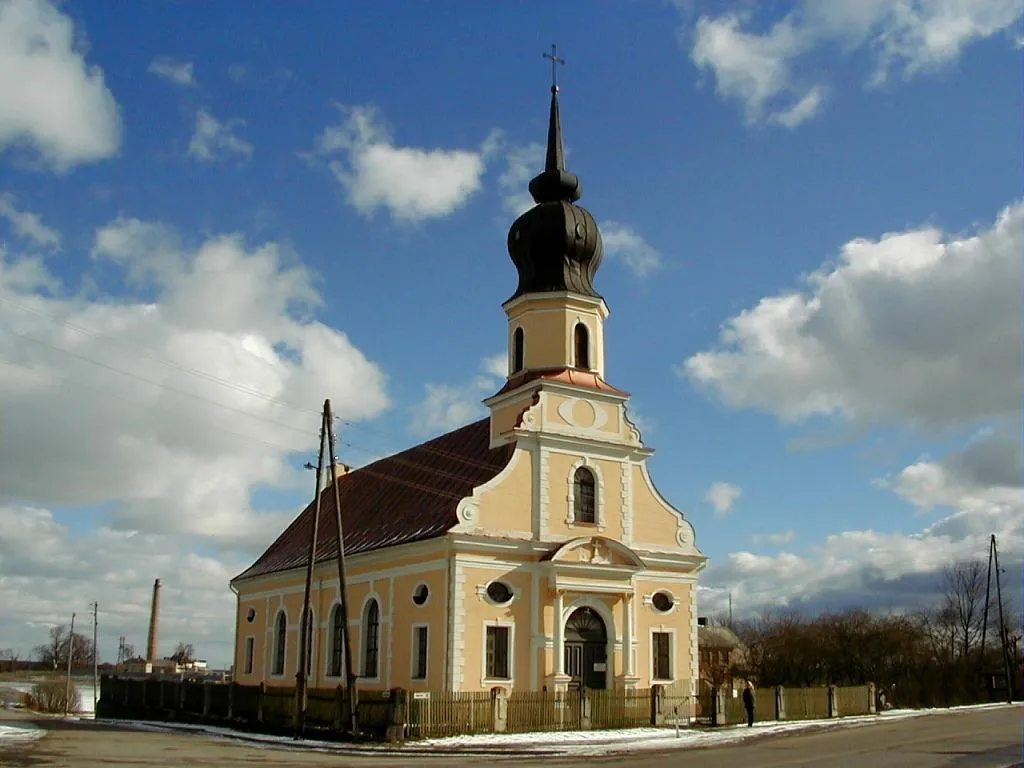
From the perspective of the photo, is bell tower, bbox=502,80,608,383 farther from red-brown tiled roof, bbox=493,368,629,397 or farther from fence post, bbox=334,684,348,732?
fence post, bbox=334,684,348,732

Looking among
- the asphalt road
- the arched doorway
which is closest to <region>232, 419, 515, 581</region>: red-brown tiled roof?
the arched doorway

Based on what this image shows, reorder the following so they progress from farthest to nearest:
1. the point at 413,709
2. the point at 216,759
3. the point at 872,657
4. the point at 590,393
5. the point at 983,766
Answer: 1. the point at 872,657
2. the point at 590,393
3. the point at 413,709
4. the point at 216,759
5. the point at 983,766

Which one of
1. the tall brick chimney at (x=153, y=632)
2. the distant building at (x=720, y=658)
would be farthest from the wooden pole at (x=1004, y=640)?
the tall brick chimney at (x=153, y=632)

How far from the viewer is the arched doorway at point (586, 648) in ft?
112

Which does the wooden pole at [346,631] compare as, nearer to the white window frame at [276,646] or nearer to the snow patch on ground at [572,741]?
the snow patch on ground at [572,741]

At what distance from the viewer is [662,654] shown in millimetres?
36500

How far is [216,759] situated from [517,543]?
12838 millimetres

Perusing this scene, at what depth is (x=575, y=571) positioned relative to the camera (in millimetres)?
34031

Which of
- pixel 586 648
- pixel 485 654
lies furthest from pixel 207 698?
pixel 586 648

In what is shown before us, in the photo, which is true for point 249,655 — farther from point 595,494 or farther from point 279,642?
point 595,494

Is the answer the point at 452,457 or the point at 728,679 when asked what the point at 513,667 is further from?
the point at 728,679

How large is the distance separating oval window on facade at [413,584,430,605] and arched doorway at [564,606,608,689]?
4.46 metres

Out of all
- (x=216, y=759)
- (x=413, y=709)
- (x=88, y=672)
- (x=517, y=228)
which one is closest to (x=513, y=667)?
(x=413, y=709)

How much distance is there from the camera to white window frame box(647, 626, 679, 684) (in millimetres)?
35844
